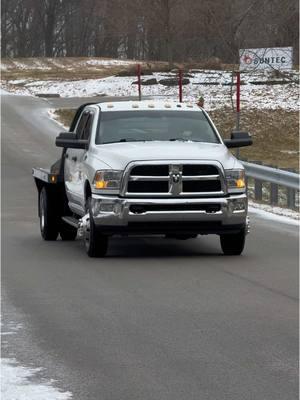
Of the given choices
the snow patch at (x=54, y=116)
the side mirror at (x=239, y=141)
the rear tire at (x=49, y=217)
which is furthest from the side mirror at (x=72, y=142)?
the snow patch at (x=54, y=116)

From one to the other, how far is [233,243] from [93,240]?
1.68 metres

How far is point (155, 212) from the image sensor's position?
12594 mm

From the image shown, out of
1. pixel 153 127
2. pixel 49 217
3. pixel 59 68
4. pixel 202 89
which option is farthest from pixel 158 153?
pixel 59 68

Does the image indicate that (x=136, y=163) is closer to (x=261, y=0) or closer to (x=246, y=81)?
(x=261, y=0)

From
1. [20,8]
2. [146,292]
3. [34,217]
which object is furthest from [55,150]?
[20,8]

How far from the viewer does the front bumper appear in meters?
12.6

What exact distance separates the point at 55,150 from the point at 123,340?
76.2ft

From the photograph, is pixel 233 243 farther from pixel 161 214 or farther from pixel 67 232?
pixel 67 232

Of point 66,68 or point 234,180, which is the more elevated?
point 66,68

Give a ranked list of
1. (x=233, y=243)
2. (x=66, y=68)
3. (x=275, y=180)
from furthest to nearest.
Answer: (x=66, y=68), (x=275, y=180), (x=233, y=243)

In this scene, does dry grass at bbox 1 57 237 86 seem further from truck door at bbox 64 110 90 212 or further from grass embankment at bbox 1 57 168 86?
truck door at bbox 64 110 90 212

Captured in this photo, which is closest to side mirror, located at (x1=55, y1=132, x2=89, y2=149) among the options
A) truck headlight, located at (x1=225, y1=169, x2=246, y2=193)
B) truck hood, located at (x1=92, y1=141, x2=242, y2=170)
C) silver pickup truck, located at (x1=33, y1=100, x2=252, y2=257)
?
silver pickup truck, located at (x1=33, y1=100, x2=252, y2=257)

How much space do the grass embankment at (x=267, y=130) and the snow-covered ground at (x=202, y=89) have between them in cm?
85

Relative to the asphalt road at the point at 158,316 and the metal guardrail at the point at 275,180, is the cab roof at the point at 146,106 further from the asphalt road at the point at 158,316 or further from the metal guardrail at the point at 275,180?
the metal guardrail at the point at 275,180
